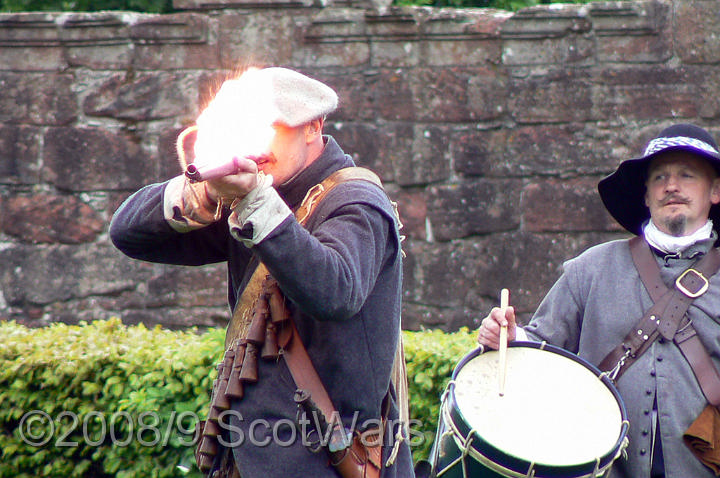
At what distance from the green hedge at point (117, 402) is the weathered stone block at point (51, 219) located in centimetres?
140

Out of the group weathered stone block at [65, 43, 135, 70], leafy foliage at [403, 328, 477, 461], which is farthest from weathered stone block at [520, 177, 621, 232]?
weathered stone block at [65, 43, 135, 70]

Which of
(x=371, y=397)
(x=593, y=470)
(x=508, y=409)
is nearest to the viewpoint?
(x=371, y=397)

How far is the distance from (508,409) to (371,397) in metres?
0.64

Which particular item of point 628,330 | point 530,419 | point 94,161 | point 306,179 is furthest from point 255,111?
point 94,161

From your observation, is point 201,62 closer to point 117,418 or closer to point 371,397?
point 117,418

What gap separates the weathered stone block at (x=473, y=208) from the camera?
6141mm

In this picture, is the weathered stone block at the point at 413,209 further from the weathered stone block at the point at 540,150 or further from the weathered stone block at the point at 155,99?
the weathered stone block at the point at 155,99

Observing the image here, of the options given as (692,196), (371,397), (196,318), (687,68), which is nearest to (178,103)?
(196,318)

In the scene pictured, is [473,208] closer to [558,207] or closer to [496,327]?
[558,207]

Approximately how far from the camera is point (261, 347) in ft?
10.00

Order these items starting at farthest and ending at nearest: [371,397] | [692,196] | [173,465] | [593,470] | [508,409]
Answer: [173,465], [692,196], [508,409], [593,470], [371,397]

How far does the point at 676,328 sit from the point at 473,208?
2450mm

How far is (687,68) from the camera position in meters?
6.05

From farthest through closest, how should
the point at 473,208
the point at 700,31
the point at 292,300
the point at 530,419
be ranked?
the point at 473,208, the point at 700,31, the point at 530,419, the point at 292,300
